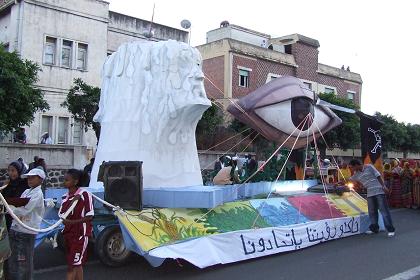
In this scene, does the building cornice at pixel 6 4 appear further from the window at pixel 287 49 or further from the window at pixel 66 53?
the window at pixel 287 49

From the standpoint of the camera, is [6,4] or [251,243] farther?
[6,4]

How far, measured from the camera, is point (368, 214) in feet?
34.7

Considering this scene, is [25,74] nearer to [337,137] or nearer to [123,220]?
[123,220]

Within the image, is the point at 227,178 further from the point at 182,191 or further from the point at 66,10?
the point at 66,10

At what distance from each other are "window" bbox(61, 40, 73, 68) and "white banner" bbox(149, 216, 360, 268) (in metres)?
18.0

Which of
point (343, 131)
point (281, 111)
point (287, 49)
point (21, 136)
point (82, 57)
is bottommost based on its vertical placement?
point (21, 136)

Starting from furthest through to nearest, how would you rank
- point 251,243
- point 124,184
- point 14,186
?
1. point 251,243
2. point 124,184
3. point 14,186

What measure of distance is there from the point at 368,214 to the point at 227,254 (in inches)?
177

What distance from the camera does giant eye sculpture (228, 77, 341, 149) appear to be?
1091 centimetres

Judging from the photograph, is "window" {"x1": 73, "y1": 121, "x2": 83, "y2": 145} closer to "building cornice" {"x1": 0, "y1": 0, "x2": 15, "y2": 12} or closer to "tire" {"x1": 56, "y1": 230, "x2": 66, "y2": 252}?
"building cornice" {"x1": 0, "y1": 0, "x2": 15, "y2": 12}

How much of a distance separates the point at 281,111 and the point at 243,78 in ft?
65.3

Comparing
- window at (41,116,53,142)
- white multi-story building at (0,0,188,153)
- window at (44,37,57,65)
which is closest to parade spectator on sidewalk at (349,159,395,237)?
white multi-story building at (0,0,188,153)

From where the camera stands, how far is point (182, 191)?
7.51 m

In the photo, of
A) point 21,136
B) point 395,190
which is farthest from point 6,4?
point 395,190
